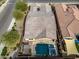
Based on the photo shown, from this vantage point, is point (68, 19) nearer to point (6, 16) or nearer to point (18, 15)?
point (18, 15)

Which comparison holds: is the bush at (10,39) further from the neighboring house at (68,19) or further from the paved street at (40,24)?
the neighboring house at (68,19)

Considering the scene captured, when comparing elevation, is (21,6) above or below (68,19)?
above

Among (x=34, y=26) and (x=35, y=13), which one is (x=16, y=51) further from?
(x=35, y=13)

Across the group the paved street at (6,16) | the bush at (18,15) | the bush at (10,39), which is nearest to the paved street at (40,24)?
the bush at (18,15)

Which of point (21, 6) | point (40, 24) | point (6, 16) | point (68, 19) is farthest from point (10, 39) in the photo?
point (6, 16)

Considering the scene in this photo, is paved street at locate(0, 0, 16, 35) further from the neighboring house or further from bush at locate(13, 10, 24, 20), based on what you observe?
the neighboring house
